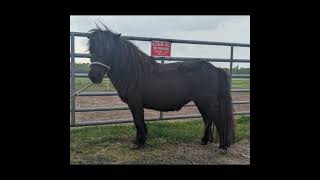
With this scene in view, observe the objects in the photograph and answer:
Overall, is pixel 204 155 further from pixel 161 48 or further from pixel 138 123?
pixel 161 48

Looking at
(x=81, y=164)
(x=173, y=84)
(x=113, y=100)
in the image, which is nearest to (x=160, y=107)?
(x=173, y=84)

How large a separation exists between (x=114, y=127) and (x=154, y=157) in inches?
60.9

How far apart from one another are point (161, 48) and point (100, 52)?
6.98ft

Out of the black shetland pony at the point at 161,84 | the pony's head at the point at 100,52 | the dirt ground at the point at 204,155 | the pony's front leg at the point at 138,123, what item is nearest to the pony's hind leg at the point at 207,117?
the black shetland pony at the point at 161,84

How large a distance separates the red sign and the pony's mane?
1522 mm

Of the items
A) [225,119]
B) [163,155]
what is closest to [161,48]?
[225,119]

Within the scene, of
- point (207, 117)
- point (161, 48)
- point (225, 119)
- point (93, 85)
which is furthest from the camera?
point (93, 85)

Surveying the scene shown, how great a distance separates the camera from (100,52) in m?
4.09

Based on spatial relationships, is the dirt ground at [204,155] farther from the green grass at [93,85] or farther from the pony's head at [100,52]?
the green grass at [93,85]

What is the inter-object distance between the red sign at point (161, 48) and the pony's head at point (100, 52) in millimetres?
1796

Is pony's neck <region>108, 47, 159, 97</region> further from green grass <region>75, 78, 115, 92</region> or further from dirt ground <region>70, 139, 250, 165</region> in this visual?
green grass <region>75, 78, 115, 92</region>

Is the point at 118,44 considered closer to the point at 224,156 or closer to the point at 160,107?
the point at 160,107

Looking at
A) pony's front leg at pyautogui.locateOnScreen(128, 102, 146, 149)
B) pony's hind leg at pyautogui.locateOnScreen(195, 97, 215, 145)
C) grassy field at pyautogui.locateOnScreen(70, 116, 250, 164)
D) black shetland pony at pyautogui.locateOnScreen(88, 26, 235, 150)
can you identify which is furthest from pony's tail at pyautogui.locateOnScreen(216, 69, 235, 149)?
pony's front leg at pyautogui.locateOnScreen(128, 102, 146, 149)

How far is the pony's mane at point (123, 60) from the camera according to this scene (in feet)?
13.8
